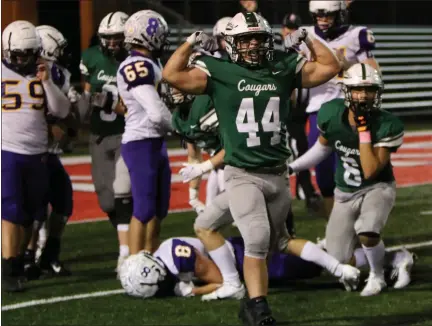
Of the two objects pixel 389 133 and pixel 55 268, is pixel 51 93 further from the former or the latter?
pixel 389 133

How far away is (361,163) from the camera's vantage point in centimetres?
666

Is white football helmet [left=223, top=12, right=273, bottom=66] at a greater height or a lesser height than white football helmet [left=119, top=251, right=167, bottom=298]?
greater

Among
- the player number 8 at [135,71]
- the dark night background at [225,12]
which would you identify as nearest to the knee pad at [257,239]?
the player number 8 at [135,71]

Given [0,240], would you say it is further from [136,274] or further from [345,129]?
[345,129]

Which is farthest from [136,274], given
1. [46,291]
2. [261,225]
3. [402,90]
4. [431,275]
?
[402,90]

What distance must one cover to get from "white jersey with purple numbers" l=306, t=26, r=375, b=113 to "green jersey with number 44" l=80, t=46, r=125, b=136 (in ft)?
4.50

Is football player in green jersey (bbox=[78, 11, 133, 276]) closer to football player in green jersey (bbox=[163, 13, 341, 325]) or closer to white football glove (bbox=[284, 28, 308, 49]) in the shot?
football player in green jersey (bbox=[163, 13, 341, 325])

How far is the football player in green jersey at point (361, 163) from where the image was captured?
21.7ft

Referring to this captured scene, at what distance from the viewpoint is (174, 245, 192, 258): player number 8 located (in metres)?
6.77


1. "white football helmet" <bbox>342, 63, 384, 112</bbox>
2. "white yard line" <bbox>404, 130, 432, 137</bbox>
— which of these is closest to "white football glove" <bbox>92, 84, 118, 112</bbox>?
"white football helmet" <bbox>342, 63, 384, 112</bbox>

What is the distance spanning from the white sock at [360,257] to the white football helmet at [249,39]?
172 centimetres

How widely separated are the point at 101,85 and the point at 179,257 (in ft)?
5.29

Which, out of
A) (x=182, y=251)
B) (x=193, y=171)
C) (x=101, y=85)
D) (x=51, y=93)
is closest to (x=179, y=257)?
(x=182, y=251)

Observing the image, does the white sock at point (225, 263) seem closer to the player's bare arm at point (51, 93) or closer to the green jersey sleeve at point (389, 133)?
the green jersey sleeve at point (389, 133)
